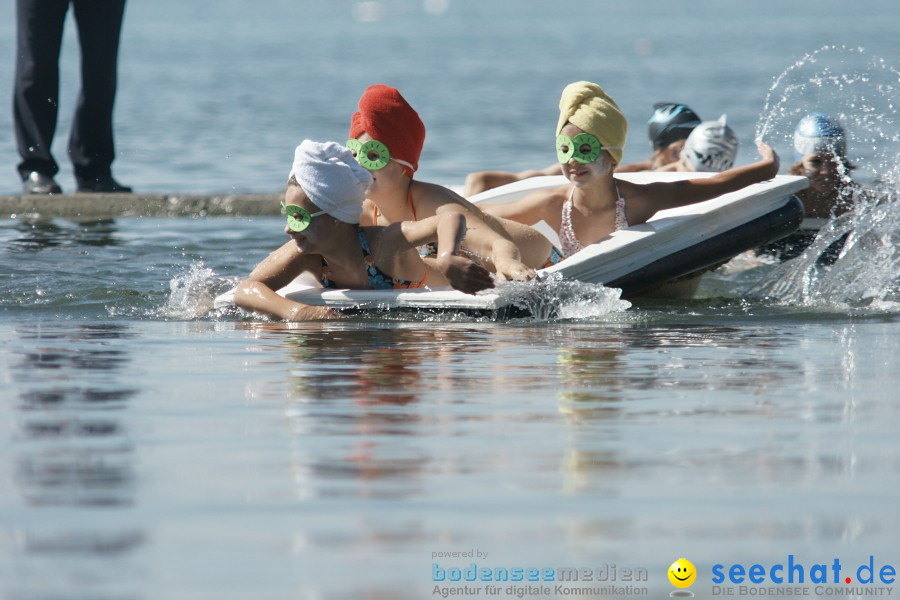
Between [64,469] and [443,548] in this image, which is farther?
[64,469]

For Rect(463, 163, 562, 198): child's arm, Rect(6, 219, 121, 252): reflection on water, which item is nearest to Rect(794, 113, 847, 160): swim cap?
Rect(463, 163, 562, 198): child's arm

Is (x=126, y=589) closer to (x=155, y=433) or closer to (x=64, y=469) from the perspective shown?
(x=64, y=469)

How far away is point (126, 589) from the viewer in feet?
9.80

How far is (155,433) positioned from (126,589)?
4.70ft

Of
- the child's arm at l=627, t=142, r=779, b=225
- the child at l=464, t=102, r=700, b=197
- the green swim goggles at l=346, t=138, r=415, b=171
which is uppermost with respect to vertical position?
the child at l=464, t=102, r=700, b=197

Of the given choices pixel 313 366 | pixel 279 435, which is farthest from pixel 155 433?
pixel 313 366

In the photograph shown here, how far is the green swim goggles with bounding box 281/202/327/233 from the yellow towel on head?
4.28ft

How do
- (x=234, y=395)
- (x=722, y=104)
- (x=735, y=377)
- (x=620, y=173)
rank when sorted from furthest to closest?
(x=722, y=104) → (x=620, y=173) → (x=735, y=377) → (x=234, y=395)

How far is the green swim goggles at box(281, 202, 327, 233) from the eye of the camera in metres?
7.06

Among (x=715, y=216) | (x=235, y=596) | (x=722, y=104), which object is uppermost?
(x=722, y=104)

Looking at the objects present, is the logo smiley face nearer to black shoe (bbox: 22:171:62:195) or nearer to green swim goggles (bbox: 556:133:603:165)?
green swim goggles (bbox: 556:133:603:165)

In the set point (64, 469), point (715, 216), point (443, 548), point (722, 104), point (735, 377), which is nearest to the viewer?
point (443, 548)

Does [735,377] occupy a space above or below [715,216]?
below

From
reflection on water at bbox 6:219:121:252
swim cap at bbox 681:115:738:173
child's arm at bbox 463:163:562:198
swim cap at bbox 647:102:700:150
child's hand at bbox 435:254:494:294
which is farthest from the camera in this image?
swim cap at bbox 647:102:700:150
